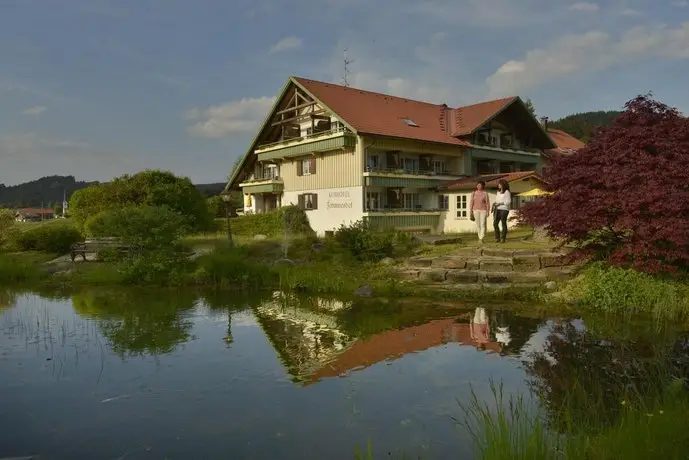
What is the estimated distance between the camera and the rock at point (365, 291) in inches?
563

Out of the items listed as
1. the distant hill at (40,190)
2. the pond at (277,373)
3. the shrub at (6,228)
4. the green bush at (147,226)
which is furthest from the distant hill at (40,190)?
the pond at (277,373)

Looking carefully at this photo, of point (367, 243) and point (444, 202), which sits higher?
point (444, 202)

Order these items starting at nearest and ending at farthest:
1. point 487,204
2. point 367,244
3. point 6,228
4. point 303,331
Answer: point 303,331 < point 367,244 < point 487,204 < point 6,228

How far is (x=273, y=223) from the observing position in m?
31.3

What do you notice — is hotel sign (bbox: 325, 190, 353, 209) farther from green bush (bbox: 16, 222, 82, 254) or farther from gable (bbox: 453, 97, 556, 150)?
green bush (bbox: 16, 222, 82, 254)

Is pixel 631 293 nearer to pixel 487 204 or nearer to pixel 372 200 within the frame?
pixel 487 204

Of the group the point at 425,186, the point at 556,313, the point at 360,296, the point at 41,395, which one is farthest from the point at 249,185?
the point at 41,395

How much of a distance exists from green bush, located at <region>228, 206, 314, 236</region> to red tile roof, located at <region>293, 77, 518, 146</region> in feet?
21.8

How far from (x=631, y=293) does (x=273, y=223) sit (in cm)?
2239

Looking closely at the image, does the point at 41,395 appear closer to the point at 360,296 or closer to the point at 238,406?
the point at 238,406

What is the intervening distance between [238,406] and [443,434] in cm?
246

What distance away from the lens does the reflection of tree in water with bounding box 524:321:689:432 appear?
571cm

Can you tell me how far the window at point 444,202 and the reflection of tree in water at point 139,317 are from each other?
19485 mm

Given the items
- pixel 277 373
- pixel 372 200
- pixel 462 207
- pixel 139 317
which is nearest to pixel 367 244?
pixel 139 317
